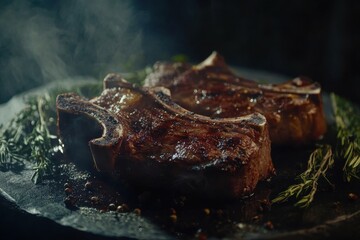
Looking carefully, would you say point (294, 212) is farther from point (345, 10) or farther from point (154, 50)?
point (154, 50)

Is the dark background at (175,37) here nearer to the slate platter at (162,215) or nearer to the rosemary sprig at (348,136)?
the rosemary sprig at (348,136)

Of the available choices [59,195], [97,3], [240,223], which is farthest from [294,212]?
[97,3]

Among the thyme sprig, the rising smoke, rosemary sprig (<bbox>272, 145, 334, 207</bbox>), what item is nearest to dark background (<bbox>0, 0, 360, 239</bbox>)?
the rising smoke

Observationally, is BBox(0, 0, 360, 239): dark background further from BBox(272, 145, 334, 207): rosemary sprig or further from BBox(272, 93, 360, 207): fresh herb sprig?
BBox(272, 145, 334, 207): rosemary sprig

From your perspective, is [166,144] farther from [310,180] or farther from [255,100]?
[255,100]

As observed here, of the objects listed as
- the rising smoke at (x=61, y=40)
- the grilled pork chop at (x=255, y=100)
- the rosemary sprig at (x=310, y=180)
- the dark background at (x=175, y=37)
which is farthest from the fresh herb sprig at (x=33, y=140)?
the rosemary sprig at (x=310, y=180)

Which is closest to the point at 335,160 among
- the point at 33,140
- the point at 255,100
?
the point at 255,100
